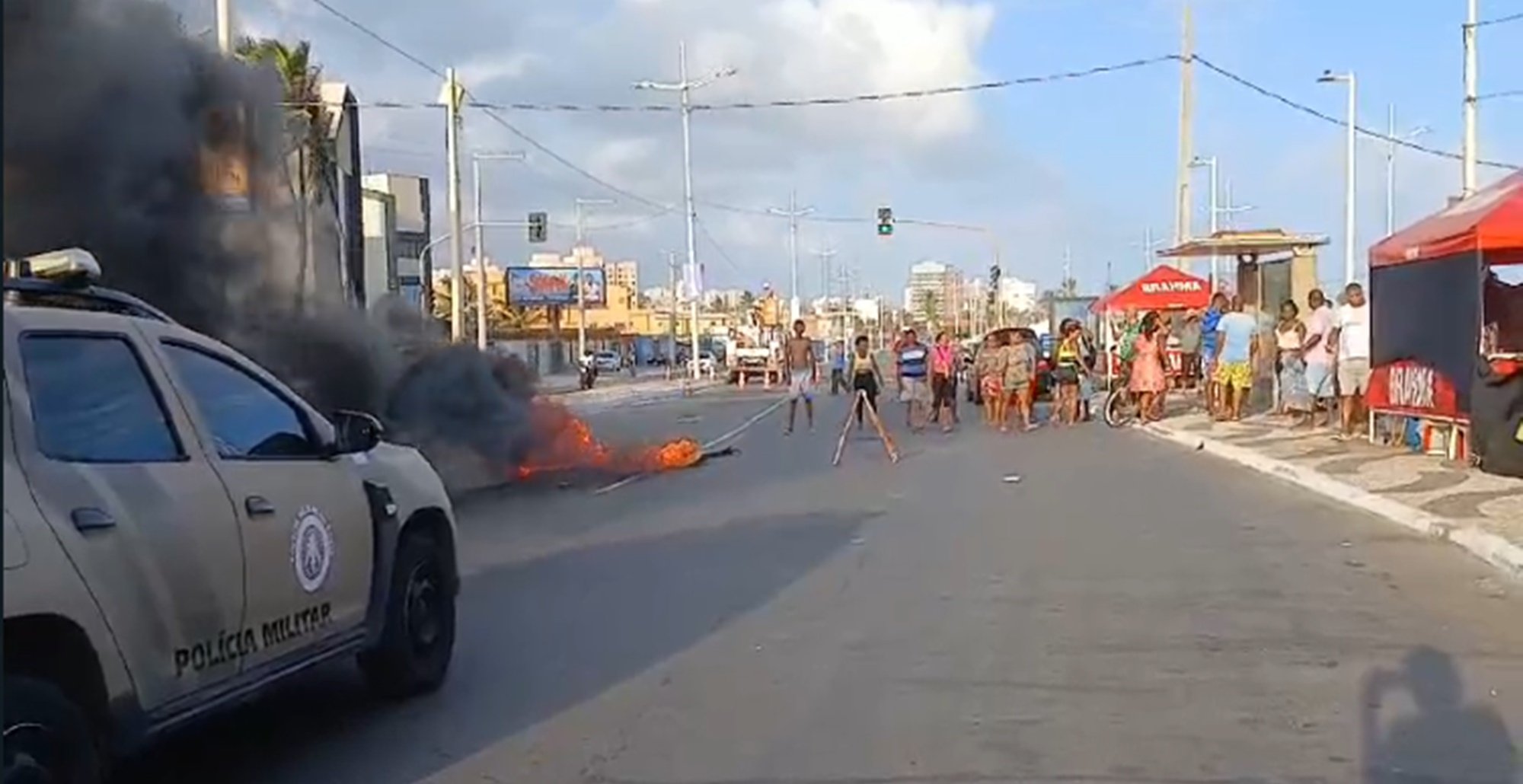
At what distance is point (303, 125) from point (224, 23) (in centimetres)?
177

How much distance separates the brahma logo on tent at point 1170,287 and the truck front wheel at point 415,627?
1162 inches

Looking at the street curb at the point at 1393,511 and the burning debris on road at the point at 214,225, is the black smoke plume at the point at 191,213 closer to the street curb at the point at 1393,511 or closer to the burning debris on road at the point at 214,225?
the burning debris on road at the point at 214,225

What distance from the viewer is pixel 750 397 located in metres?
49.1

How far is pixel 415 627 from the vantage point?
767cm

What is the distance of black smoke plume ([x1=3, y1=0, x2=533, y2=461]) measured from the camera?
557 inches

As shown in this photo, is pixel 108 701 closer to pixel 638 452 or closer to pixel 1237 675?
pixel 1237 675

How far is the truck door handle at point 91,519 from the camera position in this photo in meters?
4.96

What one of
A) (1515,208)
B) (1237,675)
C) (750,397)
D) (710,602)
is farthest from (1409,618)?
(750,397)

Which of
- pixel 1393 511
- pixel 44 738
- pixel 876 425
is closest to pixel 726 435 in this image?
pixel 876 425

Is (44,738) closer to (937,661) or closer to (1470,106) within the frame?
(937,661)

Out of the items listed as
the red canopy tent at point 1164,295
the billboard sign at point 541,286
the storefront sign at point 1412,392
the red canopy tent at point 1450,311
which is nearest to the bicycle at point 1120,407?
the red canopy tent at point 1164,295

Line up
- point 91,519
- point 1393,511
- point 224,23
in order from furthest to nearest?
point 224,23 < point 1393,511 < point 91,519

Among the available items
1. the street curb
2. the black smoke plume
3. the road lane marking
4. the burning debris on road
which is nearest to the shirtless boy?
the road lane marking

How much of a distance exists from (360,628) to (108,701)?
6.59 ft
